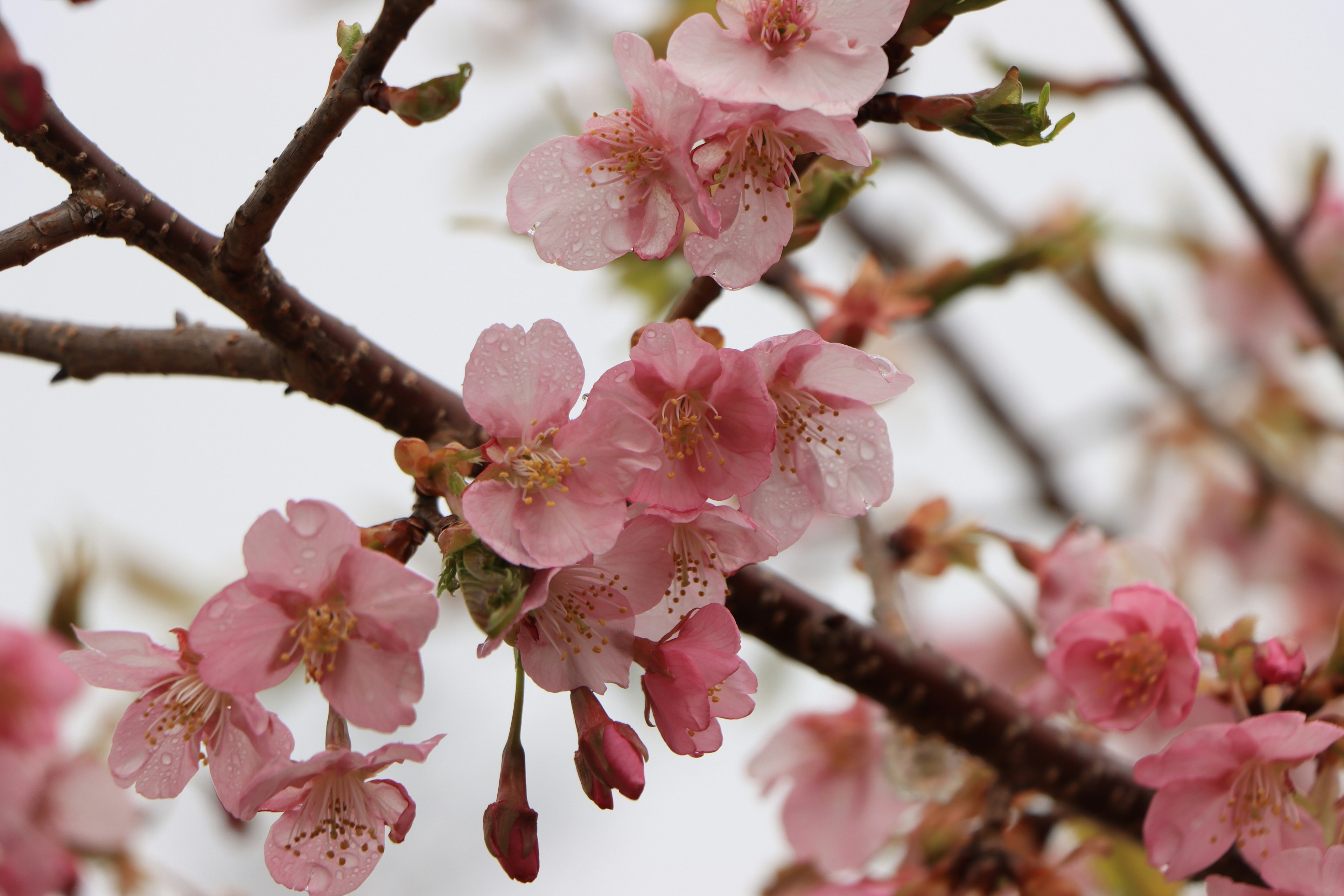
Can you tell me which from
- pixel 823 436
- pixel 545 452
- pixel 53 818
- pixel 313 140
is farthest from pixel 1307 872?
pixel 53 818

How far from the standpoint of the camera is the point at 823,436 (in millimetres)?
825

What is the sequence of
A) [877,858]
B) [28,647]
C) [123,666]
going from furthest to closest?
[28,647]
[877,858]
[123,666]

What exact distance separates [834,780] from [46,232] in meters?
1.18

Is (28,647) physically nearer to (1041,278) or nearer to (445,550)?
(445,550)

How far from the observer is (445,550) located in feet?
2.17

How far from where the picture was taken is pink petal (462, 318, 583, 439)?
0.71 metres

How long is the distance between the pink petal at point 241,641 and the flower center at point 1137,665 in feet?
2.40

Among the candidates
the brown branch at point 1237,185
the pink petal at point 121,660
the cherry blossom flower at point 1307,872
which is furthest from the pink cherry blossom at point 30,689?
the brown branch at point 1237,185

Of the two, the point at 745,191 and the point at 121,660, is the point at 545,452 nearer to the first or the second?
the point at 745,191

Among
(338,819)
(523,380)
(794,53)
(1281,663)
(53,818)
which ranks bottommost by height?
(53,818)

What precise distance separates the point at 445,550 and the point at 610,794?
0.68 feet

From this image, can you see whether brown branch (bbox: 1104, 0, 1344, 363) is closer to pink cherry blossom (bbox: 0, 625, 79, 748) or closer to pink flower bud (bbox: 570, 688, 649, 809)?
pink flower bud (bbox: 570, 688, 649, 809)

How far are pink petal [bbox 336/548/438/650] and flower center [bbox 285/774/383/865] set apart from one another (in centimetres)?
12

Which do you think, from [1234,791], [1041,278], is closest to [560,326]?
[1234,791]
